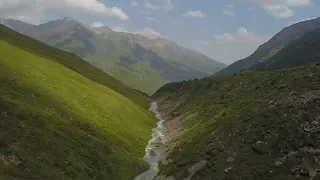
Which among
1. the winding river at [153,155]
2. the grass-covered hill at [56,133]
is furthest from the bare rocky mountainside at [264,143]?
the grass-covered hill at [56,133]

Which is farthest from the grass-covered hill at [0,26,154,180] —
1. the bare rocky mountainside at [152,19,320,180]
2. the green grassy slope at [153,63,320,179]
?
the green grassy slope at [153,63,320,179]

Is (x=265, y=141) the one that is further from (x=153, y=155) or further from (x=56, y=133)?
(x=56, y=133)

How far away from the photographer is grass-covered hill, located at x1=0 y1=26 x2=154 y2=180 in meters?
42.4

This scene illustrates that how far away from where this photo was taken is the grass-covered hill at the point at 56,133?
1670 inches

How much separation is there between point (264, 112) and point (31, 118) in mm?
38660

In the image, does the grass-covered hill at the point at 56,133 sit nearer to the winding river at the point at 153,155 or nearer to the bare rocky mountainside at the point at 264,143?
the winding river at the point at 153,155

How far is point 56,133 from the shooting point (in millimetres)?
51969

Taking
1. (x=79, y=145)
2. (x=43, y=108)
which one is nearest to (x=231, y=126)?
(x=79, y=145)

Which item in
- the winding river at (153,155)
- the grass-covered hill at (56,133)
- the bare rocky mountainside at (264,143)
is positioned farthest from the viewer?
the winding river at (153,155)

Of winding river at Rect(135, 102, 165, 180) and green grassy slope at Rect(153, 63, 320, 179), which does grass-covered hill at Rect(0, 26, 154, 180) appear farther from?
green grassy slope at Rect(153, 63, 320, 179)

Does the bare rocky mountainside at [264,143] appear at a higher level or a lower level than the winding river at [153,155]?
higher

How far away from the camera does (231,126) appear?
210 feet

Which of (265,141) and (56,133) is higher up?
(265,141)

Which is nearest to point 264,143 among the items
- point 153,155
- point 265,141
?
point 265,141
